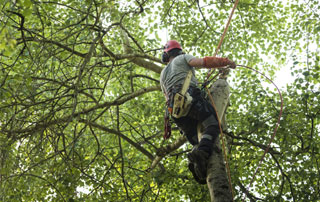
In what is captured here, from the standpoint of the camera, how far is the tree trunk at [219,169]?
114 inches

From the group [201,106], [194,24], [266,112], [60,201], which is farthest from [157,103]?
[201,106]

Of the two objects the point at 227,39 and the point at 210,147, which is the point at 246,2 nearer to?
the point at 227,39

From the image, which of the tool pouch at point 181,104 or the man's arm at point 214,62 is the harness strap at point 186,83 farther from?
the man's arm at point 214,62

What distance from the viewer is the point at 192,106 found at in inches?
153

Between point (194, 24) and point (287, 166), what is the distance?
3359 millimetres

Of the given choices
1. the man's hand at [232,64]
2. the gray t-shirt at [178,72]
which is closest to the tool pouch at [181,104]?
the gray t-shirt at [178,72]

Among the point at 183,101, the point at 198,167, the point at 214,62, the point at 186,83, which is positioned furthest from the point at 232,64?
the point at 198,167

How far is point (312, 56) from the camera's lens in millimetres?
7422

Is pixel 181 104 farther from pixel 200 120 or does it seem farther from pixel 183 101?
pixel 200 120

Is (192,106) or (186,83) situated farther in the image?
(192,106)

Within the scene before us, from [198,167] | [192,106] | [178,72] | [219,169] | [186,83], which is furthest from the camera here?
[178,72]

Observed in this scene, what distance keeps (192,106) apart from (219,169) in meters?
0.91

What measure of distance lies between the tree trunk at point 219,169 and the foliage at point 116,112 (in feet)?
4.09

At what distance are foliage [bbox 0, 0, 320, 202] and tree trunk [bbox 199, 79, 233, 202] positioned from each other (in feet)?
4.09
